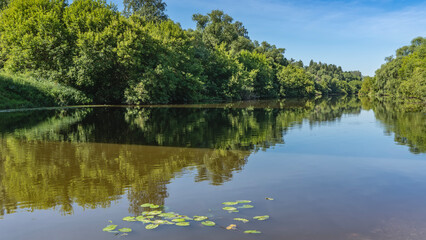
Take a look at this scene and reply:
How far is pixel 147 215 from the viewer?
232 inches

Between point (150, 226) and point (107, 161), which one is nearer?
point (150, 226)

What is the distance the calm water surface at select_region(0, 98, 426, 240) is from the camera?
5.40 metres

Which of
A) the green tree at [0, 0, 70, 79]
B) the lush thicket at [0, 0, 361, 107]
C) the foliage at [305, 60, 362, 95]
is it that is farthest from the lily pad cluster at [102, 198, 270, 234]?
the foliage at [305, 60, 362, 95]

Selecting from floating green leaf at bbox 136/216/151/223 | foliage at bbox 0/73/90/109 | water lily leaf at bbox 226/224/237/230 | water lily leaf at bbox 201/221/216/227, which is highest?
foliage at bbox 0/73/90/109

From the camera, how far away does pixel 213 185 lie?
7941mm

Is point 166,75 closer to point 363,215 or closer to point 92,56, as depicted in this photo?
point 92,56

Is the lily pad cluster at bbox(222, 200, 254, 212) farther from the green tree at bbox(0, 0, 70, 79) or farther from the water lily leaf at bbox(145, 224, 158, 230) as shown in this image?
the green tree at bbox(0, 0, 70, 79)

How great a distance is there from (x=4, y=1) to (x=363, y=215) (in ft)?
210

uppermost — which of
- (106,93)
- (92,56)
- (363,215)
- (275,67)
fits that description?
(275,67)

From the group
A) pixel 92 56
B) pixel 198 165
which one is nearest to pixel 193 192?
pixel 198 165

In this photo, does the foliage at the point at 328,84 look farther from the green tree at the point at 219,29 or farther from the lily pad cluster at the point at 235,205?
the lily pad cluster at the point at 235,205

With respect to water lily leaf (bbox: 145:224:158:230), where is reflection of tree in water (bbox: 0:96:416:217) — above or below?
above

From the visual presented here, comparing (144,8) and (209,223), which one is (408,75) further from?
(209,223)

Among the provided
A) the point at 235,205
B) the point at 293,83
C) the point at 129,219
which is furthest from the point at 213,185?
the point at 293,83
